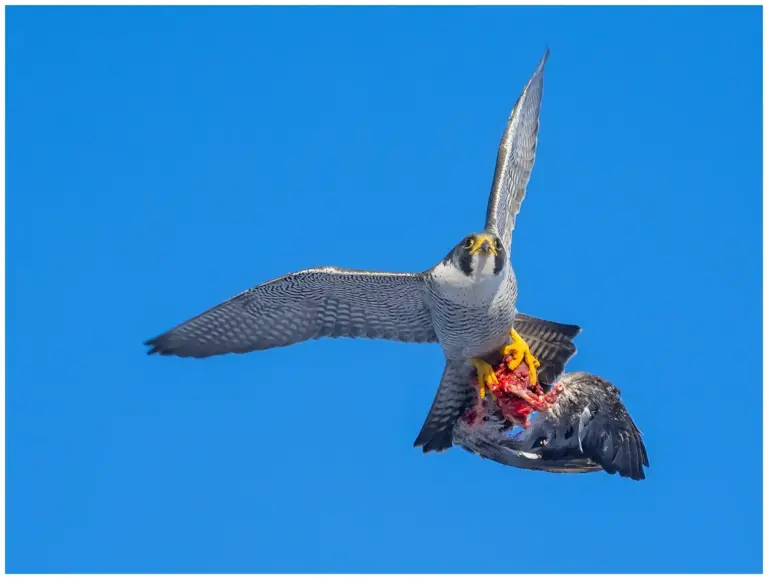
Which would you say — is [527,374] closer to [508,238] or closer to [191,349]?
[508,238]

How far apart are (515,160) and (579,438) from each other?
3404 millimetres

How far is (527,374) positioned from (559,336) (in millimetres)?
559

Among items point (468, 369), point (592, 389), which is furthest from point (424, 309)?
point (592, 389)

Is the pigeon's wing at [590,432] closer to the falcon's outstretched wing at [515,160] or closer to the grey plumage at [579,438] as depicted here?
the grey plumage at [579,438]

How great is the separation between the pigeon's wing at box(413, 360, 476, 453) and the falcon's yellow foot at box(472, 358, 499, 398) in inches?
7.8

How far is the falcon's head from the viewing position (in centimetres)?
1141

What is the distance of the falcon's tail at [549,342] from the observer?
1274 centimetres

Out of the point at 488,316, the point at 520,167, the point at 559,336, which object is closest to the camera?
the point at 488,316

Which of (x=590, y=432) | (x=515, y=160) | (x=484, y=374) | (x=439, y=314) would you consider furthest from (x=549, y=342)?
(x=515, y=160)

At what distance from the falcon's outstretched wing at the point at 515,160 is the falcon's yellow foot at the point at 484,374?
4.62 ft

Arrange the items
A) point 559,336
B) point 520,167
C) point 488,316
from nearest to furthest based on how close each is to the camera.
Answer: point 488,316 < point 559,336 < point 520,167

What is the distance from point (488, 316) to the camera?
12.0 metres

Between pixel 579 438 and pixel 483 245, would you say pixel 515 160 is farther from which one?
pixel 579 438

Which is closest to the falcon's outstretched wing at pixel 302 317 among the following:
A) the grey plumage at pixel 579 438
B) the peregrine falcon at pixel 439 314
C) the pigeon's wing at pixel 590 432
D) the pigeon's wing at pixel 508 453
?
the peregrine falcon at pixel 439 314
